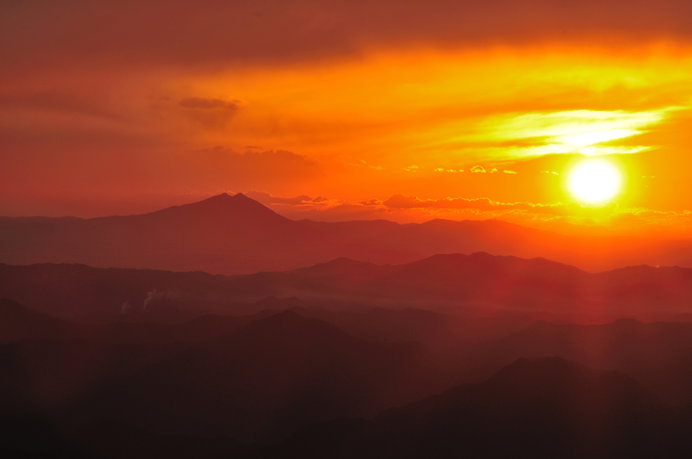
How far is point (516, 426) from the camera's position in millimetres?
119062

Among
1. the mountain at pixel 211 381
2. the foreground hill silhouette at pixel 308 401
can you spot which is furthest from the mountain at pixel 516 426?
the mountain at pixel 211 381

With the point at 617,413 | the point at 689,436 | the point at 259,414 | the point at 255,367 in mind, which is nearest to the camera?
the point at 689,436

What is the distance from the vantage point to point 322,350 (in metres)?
183

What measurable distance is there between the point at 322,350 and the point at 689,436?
88735 millimetres

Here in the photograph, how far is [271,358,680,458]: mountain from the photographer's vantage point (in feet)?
381

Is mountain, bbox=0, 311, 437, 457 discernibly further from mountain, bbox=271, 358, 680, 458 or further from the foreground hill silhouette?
mountain, bbox=271, 358, 680, 458

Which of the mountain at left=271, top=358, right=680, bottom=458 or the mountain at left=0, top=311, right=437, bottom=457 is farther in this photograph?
the mountain at left=0, top=311, right=437, bottom=457

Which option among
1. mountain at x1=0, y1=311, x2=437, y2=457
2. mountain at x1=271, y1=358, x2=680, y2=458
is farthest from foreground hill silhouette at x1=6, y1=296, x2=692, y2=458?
mountain at x1=0, y1=311, x2=437, y2=457

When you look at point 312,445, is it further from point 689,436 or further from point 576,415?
point 689,436

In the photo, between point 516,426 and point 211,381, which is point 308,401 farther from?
point 516,426

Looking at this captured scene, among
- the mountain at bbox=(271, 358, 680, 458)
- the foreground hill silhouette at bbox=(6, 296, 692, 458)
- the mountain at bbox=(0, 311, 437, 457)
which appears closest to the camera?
the mountain at bbox=(271, 358, 680, 458)

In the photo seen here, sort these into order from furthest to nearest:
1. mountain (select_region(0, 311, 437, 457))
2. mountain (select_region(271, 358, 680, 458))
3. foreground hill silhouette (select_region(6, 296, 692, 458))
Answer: mountain (select_region(0, 311, 437, 457)) < foreground hill silhouette (select_region(6, 296, 692, 458)) < mountain (select_region(271, 358, 680, 458))

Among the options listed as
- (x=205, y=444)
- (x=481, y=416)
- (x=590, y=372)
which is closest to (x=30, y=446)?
(x=205, y=444)

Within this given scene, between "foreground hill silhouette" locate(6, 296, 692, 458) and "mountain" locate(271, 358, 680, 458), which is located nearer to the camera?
"mountain" locate(271, 358, 680, 458)
